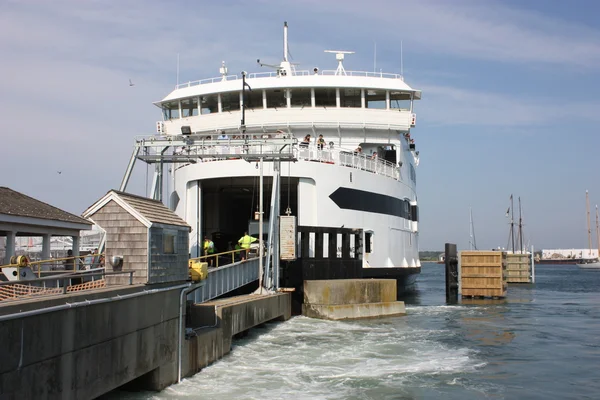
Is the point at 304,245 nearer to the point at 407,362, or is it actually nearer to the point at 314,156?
the point at 314,156

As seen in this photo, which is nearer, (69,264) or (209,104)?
(69,264)

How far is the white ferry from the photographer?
2211 centimetres

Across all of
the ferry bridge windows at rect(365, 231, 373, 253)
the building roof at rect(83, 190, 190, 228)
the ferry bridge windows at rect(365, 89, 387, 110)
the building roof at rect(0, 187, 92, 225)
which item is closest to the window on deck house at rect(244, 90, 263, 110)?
the ferry bridge windows at rect(365, 89, 387, 110)

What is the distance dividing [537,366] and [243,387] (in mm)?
6655

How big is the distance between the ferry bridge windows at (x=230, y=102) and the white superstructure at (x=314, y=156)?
48 millimetres

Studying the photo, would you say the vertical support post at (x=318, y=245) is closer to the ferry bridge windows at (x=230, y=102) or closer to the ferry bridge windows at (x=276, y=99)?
the ferry bridge windows at (x=276, y=99)

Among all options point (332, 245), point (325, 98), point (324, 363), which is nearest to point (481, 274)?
point (325, 98)

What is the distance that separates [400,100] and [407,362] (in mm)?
16438

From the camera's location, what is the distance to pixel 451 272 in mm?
32469

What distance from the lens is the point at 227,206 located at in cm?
2719

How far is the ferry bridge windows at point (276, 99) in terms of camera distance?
88.2ft

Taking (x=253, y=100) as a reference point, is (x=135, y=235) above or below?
below

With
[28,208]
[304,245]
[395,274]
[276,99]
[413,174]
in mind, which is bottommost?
[395,274]

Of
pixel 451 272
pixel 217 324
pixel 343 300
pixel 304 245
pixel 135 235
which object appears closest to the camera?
pixel 135 235
